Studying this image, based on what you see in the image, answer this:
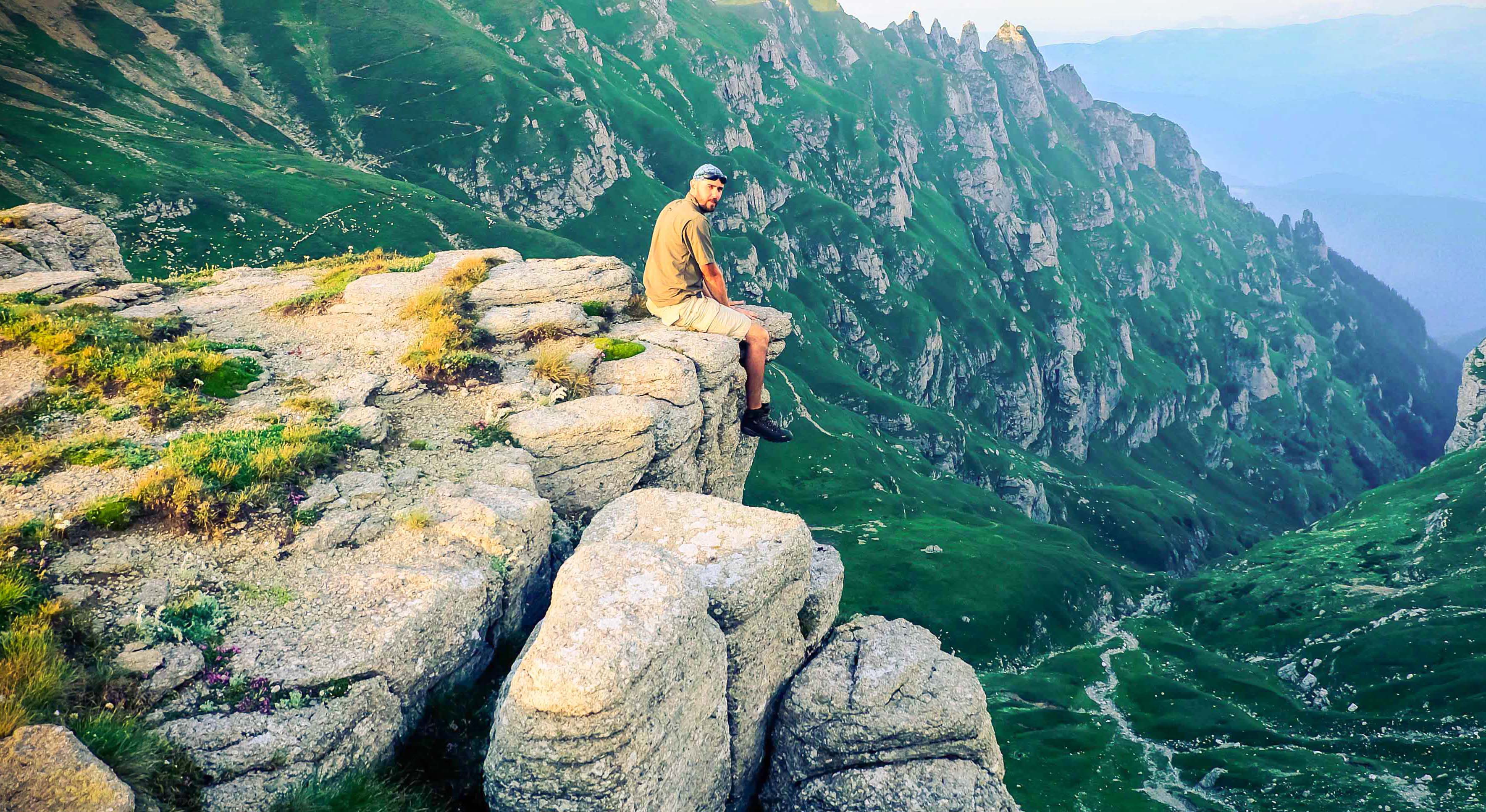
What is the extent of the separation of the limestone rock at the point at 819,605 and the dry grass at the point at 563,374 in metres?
8.98

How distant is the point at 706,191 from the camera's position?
21.2 meters

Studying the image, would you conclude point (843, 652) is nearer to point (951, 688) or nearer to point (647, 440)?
point (951, 688)

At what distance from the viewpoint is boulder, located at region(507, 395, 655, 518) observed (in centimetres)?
2012

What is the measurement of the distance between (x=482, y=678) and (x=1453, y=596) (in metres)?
163

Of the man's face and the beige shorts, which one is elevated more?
the man's face

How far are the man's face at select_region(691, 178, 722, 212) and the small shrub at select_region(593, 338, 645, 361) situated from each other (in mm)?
5465

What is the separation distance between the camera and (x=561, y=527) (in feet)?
61.7

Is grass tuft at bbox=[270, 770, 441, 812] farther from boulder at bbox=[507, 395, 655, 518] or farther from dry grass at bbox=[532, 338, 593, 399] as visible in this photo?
dry grass at bbox=[532, 338, 593, 399]

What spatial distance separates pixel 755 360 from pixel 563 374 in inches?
272

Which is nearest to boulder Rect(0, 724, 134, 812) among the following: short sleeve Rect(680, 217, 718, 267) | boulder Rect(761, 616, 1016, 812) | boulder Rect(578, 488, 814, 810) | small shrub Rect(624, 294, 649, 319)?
boulder Rect(578, 488, 814, 810)

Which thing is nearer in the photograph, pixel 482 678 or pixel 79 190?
pixel 482 678

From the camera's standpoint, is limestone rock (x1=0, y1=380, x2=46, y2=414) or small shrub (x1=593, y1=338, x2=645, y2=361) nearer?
limestone rock (x1=0, y1=380, x2=46, y2=414)

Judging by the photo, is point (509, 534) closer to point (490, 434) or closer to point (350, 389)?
point (490, 434)

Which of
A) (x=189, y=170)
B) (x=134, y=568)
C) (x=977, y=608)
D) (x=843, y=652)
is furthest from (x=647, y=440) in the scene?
(x=189, y=170)
